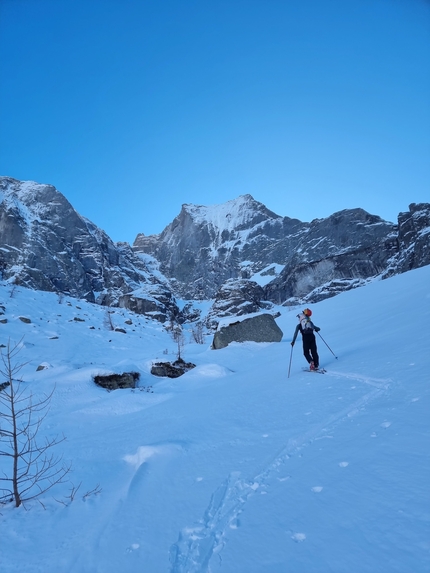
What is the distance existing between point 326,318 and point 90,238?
116m

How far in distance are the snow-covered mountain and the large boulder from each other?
176ft

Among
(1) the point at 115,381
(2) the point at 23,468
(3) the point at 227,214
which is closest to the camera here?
(2) the point at 23,468

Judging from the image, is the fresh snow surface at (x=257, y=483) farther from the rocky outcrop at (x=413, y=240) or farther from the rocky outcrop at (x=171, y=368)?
the rocky outcrop at (x=413, y=240)

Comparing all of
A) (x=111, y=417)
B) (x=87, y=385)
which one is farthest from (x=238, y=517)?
(x=87, y=385)

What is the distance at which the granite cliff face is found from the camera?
264ft

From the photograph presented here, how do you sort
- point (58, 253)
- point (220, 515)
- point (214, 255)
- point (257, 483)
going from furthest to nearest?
point (214, 255), point (58, 253), point (257, 483), point (220, 515)

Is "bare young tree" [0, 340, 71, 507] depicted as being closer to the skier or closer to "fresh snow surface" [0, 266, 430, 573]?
"fresh snow surface" [0, 266, 430, 573]

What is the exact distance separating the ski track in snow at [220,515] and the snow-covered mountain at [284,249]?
2659 inches

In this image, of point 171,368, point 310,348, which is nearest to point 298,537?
point 310,348

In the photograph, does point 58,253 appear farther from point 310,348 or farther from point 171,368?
point 310,348

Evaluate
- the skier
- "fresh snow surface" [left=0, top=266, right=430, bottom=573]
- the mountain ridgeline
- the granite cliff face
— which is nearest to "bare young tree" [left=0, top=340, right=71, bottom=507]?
"fresh snow surface" [left=0, top=266, right=430, bottom=573]

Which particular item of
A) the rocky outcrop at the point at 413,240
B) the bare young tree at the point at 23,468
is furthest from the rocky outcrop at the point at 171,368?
the rocky outcrop at the point at 413,240

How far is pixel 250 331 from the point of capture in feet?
66.4

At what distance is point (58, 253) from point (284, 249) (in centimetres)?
9057
